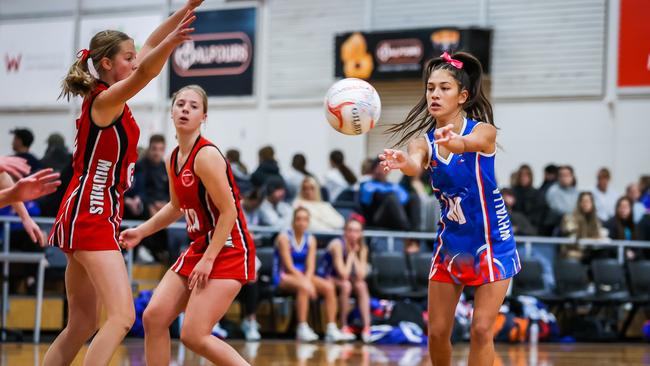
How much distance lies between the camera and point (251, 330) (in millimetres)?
10758

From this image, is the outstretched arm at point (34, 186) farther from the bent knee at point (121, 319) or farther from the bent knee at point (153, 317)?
the bent knee at point (153, 317)

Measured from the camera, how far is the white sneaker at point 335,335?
1088 cm

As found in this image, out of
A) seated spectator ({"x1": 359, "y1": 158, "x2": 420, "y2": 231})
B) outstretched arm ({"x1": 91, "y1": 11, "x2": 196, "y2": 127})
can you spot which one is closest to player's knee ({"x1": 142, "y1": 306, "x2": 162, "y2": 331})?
outstretched arm ({"x1": 91, "y1": 11, "x2": 196, "y2": 127})

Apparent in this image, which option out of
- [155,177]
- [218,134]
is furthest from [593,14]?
[155,177]

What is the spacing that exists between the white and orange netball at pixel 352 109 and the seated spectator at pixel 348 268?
17.9 ft

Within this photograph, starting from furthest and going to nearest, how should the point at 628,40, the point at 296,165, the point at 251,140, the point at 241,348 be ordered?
1. the point at 251,140
2. the point at 628,40
3. the point at 296,165
4. the point at 241,348

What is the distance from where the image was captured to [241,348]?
970 cm

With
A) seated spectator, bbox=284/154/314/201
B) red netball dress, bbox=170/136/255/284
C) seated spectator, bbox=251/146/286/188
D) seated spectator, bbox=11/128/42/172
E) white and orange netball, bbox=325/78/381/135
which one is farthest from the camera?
seated spectator, bbox=284/154/314/201

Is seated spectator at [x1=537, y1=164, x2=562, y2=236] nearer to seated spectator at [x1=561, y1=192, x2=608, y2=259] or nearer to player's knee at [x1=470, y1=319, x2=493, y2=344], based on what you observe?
seated spectator at [x1=561, y1=192, x2=608, y2=259]

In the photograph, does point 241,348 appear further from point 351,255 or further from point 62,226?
point 62,226

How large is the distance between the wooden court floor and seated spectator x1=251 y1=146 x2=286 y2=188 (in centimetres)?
234

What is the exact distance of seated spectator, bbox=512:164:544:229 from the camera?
13.4 meters

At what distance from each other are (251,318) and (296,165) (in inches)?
102

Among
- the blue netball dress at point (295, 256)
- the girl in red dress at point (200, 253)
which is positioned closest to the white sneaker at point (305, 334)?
the blue netball dress at point (295, 256)
